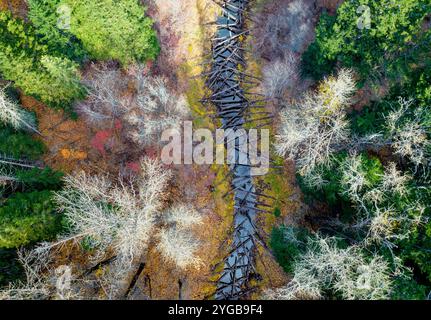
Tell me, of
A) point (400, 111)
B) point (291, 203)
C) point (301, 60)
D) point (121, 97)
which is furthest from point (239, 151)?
point (400, 111)

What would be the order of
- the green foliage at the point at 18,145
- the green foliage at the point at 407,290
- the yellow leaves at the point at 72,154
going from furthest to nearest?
1. the yellow leaves at the point at 72,154
2. the green foliage at the point at 18,145
3. the green foliage at the point at 407,290

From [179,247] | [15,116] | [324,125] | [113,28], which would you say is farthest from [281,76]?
[15,116]

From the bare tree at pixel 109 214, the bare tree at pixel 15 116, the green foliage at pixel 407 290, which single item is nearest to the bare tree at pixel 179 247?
the bare tree at pixel 109 214

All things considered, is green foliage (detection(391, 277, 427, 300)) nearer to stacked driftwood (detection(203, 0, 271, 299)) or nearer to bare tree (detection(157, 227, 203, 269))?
stacked driftwood (detection(203, 0, 271, 299))

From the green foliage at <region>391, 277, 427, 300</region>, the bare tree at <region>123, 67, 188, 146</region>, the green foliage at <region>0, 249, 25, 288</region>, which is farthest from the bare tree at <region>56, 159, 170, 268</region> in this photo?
the green foliage at <region>391, 277, 427, 300</region>

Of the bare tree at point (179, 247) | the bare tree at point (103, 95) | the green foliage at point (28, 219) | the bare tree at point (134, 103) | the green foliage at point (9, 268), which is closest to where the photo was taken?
the green foliage at point (28, 219)

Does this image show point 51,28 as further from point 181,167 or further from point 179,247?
point 179,247

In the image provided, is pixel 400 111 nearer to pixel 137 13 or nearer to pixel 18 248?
pixel 137 13

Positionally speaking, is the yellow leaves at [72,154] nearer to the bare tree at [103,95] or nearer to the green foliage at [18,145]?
the green foliage at [18,145]

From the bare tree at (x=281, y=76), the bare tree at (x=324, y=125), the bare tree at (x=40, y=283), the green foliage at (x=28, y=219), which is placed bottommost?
the bare tree at (x=40, y=283)
